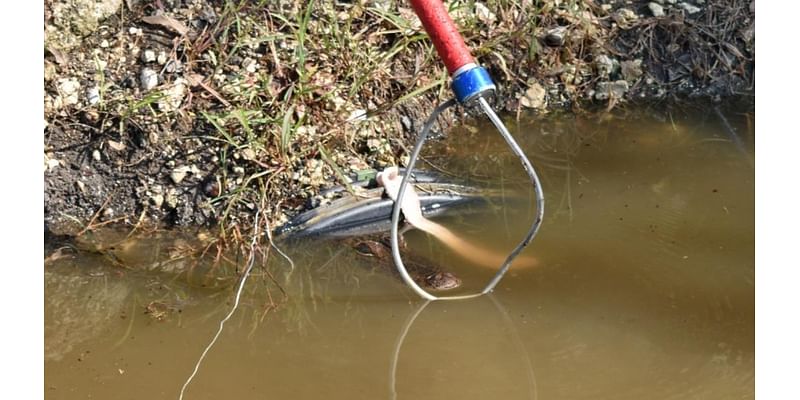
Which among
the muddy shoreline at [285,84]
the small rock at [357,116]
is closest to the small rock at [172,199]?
the muddy shoreline at [285,84]

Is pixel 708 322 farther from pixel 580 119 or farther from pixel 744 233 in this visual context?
pixel 580 119

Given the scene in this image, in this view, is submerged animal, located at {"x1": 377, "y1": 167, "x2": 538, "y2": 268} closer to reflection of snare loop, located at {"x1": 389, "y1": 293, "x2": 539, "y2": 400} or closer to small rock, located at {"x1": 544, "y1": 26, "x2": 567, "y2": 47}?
reflection of snare loop, located at {"x1": 389, "y1": 293, "x2": 539, "y2": 400}

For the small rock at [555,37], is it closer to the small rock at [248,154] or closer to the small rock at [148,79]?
the small rock at [248,154]

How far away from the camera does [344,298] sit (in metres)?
2.34

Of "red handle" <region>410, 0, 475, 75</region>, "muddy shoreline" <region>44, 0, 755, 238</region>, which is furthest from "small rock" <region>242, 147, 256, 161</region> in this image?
"red handle" <region>410, 0, 475, 75</region>

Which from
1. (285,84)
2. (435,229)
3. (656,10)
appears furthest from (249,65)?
(656,10)

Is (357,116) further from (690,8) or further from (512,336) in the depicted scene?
(690,8)

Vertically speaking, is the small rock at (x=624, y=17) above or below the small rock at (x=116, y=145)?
above

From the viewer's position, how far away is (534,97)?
126 inches

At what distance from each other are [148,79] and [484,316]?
4.23 ft

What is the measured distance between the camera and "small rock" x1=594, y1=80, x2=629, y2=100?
322cm

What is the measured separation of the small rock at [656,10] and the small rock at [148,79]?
1769 mm

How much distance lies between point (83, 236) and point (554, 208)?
4.36ft

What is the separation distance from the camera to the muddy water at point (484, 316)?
2049mm
